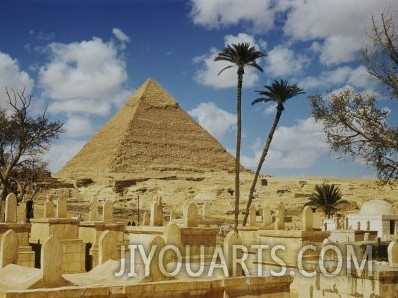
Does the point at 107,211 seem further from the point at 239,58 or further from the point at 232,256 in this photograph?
the point at 239,58

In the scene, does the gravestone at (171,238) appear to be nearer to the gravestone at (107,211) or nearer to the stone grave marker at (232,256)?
the stone grave marker at (232,256)

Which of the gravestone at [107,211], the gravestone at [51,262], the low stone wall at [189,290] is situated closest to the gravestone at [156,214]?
the gravestone at [107,211]

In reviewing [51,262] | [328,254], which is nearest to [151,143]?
[328,254]

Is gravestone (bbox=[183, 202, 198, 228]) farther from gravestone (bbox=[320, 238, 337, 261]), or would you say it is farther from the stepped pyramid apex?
the stepped pyramid apex

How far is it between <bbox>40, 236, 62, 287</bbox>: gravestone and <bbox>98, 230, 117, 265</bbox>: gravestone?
1.47m

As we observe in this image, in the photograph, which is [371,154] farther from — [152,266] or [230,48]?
[230,48]

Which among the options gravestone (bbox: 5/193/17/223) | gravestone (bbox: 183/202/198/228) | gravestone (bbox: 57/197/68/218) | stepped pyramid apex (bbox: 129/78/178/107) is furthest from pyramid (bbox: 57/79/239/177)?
gravestone (bbox: 183/202/198/228)

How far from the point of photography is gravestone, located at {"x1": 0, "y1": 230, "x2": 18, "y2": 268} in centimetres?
717

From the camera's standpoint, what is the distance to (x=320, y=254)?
9.98 m

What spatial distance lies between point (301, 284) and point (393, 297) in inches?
68.0

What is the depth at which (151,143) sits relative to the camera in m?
162

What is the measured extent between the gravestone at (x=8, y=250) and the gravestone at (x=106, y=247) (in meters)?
1.15

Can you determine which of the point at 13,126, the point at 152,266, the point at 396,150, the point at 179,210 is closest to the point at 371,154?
the point at 396,150

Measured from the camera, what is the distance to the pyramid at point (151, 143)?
15025 centimetres
